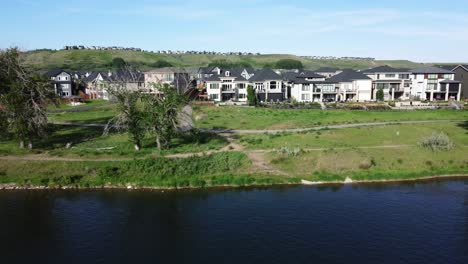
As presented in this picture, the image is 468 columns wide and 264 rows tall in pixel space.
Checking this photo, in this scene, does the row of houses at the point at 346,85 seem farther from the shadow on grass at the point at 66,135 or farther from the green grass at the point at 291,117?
the shadow on grass at the point at 66,135

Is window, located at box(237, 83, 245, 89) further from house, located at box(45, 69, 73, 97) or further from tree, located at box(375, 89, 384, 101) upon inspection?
house, located at box(45, 69, 73, 97)

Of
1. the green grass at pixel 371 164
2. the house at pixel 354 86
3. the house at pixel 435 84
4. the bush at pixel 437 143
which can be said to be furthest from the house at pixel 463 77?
the green grass at pixel 371 164

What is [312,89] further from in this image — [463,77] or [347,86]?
[463,77]

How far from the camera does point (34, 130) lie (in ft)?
170

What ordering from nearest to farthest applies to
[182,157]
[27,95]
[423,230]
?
1. [423,230]
2. [182,157]
3. [27,95]

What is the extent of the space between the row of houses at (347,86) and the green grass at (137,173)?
57.9 metres

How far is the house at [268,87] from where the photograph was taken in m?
103

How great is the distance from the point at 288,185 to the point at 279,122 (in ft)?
86.7

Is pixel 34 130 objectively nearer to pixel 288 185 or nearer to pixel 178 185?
pixel 178 185

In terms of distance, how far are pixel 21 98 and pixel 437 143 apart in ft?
186

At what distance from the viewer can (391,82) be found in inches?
4134

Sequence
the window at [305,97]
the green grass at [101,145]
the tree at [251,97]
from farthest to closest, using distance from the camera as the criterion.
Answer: the window at [305,97]
the tree at [251,97]
the green grass at [101,145]

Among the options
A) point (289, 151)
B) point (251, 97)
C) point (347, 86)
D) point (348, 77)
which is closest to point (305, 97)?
point (347, 86)

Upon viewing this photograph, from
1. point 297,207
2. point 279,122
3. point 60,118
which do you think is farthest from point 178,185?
point 60,118
